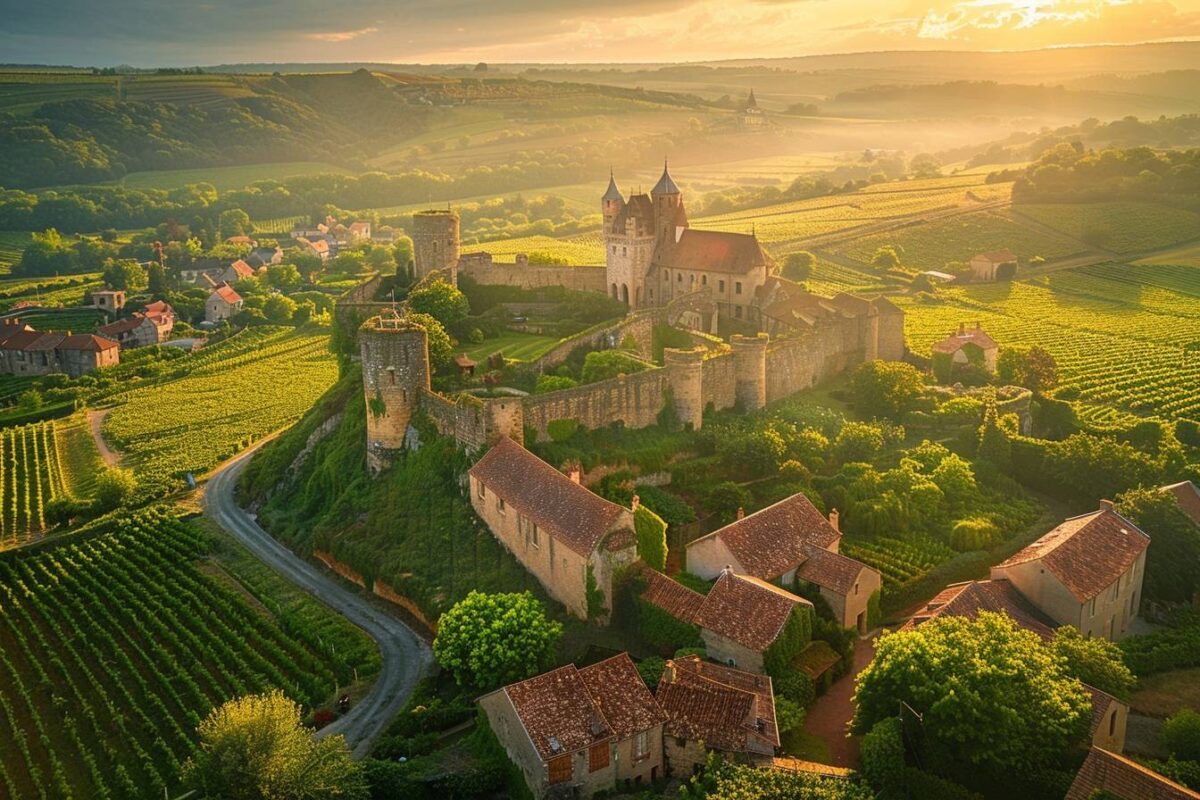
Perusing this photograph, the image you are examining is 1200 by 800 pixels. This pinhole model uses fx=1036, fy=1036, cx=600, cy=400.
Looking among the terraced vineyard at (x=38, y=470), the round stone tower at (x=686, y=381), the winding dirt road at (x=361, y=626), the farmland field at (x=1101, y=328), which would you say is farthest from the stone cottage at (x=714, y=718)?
the terraced vineyard at (x=38, y=470)

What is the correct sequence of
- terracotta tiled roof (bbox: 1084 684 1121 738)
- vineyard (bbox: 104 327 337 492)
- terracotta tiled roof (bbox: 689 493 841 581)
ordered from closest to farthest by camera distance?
terracotta tiled roof (bbox: 1084 684 1121 738)
terracotta tiled roof (bbox: 689 493 841 581)
vineyard (bbox: 104 327 337 492)

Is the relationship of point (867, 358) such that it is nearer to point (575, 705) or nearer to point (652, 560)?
point (652, 560)

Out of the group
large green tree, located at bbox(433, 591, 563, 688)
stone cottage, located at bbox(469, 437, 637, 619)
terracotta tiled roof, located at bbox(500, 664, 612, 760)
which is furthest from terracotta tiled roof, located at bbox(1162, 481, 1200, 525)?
terracotta tiled roof, located at bbox(500, 664, 612, 760)

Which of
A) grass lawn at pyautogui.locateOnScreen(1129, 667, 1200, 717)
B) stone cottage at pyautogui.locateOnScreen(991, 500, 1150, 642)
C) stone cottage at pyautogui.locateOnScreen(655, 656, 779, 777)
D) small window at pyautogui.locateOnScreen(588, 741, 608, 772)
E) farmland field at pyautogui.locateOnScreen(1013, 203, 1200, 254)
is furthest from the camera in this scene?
farmland field at pyautogui.locateOnScreen(1013, 203, 1200, 254)

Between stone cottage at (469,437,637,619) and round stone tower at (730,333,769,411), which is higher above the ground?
round stone tower at (730,333,769,411)

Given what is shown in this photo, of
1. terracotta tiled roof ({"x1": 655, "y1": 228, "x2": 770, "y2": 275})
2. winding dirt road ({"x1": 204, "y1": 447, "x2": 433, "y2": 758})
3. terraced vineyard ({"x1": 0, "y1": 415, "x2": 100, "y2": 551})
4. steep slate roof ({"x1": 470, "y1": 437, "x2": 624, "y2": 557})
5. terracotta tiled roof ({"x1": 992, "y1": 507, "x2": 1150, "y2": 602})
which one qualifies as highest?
terracotta tiled roof ({"x1": 655, "y1": 228, "x2": 770, "y2": 275})

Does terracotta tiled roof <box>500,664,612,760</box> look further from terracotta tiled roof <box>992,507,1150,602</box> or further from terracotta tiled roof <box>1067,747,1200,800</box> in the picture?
terracotta tiled roof <box>992,507,1150,602</box>

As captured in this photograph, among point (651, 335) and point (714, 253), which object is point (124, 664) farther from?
point (714, 253)
